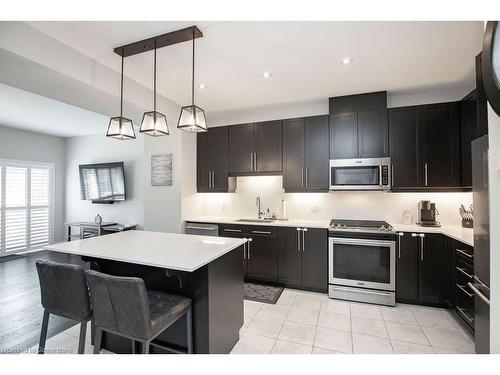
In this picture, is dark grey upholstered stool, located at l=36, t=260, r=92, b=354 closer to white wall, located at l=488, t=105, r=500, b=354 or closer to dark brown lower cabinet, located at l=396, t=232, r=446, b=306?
white wall, located at l=488, t=105, r=500, b=354

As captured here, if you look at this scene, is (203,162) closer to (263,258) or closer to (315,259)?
(263,258)

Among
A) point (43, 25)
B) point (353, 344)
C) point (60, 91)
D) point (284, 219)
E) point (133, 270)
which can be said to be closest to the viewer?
point (43, 25)

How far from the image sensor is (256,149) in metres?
3.78

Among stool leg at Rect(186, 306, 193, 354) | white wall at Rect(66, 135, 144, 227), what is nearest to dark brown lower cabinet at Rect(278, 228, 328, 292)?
stool leg at Rect(186, 306, 193, 354)

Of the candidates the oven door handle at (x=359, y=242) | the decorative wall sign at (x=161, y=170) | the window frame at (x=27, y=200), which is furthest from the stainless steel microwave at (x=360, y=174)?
the window frame at (x=27, y=200)

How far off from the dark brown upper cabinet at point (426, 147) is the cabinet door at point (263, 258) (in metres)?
1.89

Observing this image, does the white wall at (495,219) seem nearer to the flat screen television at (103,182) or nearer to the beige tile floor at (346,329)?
the beige tile floor at (346,329)

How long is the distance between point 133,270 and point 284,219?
2416 millimetres

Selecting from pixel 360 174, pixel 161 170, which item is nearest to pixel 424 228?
pixel 360 174

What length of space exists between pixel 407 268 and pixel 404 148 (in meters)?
1.54
